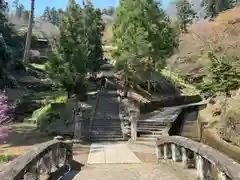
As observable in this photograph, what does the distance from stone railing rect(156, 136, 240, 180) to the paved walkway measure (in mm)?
2185

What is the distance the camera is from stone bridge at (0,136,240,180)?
18.8 ft

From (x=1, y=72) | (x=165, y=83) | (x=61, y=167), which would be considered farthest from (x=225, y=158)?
(x=165, y=83)

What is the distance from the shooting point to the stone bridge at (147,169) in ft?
18.8

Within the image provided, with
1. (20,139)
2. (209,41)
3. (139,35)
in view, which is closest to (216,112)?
(209,41)

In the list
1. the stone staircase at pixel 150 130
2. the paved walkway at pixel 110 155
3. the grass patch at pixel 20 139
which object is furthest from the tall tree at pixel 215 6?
the paved walkway at pixel 110 155

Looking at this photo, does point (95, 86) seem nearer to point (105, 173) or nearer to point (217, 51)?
point (217, 51)

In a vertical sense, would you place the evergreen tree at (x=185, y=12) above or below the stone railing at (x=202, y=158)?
above

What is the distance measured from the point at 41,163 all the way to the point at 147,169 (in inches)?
119

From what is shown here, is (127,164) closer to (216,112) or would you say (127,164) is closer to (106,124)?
(106,124)

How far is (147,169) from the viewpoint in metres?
10.2

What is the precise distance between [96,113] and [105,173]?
18323mm

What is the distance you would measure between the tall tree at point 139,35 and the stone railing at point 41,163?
25078 mm

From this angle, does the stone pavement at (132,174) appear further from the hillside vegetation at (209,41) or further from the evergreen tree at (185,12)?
the evergreen tree at (185,12)

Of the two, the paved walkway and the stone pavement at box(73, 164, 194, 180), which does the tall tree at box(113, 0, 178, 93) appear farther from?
the stone pavement at box(73, 164, 194, 180)
